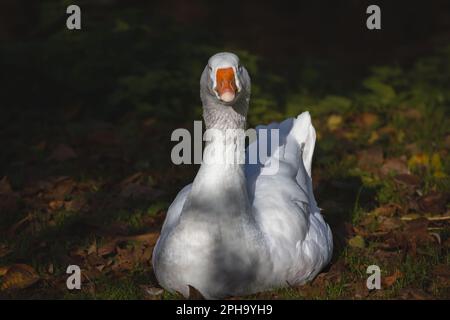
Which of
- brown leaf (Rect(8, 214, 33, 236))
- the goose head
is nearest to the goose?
the goose head

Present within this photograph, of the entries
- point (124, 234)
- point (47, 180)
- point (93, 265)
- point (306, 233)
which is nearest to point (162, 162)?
point (47, 180)

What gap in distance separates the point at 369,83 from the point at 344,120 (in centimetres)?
60

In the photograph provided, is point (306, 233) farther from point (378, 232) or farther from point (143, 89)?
point (143, 89)

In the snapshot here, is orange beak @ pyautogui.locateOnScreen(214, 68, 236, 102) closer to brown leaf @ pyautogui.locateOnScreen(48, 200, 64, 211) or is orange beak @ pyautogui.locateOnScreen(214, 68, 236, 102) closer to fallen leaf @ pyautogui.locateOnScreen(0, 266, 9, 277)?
fallen leaf @ pyautogui.locateOnScreen(0, 266, 9, 277)

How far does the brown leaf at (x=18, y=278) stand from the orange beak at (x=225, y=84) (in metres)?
1.68

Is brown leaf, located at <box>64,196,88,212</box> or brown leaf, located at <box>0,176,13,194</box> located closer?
brown leaf, located at <box>64,196,88,212</box>

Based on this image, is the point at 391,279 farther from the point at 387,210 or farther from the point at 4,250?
the point at 4,250

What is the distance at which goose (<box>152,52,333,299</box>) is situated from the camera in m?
4.68

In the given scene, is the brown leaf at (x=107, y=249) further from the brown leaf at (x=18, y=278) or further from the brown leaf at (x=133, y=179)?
the brown leaf at (x=133, y=179)

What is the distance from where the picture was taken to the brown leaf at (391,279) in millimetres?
5035

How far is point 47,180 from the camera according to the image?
7090mm

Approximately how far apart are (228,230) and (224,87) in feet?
2.55

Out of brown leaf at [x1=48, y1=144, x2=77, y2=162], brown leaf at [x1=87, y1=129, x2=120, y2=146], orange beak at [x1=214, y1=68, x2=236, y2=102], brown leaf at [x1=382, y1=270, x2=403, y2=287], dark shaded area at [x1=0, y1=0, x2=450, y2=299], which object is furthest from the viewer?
brown leaf at [x1=87, y1=129, x2=120, y2=146]

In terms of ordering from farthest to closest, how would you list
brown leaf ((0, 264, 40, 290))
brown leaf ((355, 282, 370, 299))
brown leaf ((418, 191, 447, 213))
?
brown leaf ((418, 191, 447, 213)), brown leaf ((0, 264, 40, 290)), brown leaf ((355, 282, 370, 299))
